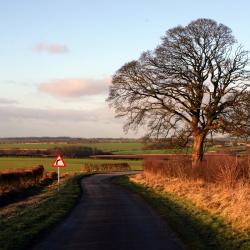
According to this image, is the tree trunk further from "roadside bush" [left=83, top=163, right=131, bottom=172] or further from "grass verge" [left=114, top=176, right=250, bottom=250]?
"roadside bush" [left=83, top=163, right=131, bottom=172]

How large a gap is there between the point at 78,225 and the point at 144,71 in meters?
22.4

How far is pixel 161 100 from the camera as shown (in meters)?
36.5

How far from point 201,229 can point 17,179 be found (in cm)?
3153

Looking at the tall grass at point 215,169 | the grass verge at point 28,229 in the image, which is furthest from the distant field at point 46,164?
the grass verge at point 28,229

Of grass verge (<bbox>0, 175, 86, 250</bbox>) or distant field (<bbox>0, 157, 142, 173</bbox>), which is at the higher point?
grass verge (<bbox>0, 175, 86, 250</bbox>)

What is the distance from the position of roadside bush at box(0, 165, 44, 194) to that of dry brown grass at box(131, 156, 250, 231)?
1429cm

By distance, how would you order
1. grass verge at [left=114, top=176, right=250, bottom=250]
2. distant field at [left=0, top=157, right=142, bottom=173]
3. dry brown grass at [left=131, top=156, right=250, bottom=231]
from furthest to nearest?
distant field at [left=0, top=157, right=142, bottom=173], dry brown grass at [left=131, top=156, right=250, bottom=231], grass verge at [left=114, top=176, right=250, bottom=250]

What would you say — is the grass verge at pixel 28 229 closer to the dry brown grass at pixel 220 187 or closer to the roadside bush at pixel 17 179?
the dry brown grass at pixel 220 187

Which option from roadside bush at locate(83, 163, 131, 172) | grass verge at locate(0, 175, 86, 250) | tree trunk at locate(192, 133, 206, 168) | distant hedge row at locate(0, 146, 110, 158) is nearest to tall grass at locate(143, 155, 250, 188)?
tree trunk at locate(192, 133, 206, 168)

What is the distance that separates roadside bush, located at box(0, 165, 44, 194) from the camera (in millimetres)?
40156

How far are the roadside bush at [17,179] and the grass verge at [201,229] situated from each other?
22868 millimetres

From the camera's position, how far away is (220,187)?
71.8 feet

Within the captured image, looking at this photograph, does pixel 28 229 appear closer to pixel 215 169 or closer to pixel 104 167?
pixel 215 169

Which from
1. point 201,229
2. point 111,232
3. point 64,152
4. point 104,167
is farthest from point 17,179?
point 64,152
